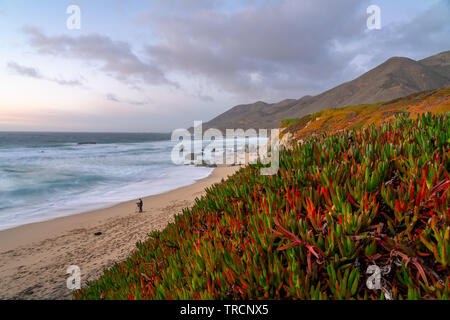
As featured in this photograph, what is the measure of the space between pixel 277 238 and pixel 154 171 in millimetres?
32647

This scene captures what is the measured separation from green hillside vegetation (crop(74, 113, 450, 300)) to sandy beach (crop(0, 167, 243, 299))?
6.64 metres

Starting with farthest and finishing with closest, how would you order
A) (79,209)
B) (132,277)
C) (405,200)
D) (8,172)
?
Answer: (8,172) → (79,209) → (132,277) → (405,200)

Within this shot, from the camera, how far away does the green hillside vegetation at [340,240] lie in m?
1.43

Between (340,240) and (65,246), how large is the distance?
12106 millimetres

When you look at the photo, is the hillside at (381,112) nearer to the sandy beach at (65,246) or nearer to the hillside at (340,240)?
the sandy beach at (65,246)

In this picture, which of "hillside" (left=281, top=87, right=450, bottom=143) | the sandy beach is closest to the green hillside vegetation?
the sandy beach

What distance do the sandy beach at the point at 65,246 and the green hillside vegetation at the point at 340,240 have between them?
6.64 m

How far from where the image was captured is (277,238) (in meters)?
1.92

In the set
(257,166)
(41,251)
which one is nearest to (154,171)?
(41,251)

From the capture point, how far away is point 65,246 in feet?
32.9

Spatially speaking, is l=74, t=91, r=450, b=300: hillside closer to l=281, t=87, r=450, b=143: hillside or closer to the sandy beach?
the sandy beach

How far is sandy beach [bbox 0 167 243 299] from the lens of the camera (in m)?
7.11

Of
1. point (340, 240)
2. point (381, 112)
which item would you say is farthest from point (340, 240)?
point (381, 112)
